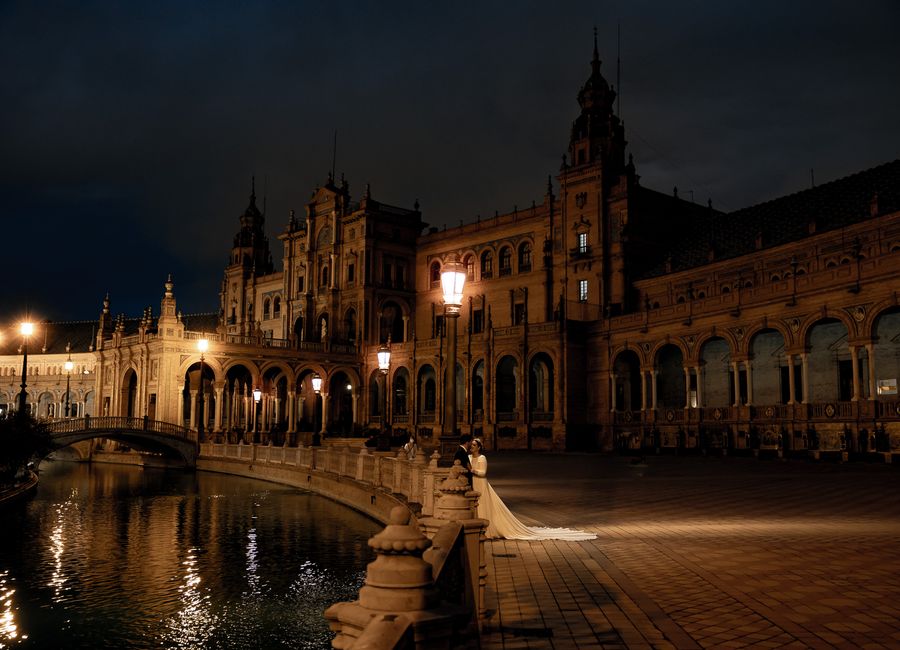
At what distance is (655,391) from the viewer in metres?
45.5

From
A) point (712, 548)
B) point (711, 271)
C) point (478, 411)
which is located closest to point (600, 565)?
point (712, 548)

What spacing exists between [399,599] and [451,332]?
861cm

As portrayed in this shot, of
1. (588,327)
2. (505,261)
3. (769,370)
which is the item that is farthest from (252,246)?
(769,370)

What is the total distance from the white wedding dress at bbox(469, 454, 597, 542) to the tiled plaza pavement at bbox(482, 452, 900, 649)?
0.40 metres

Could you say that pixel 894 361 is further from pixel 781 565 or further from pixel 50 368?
pixel 50 368

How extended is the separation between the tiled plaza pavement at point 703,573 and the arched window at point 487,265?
144ft

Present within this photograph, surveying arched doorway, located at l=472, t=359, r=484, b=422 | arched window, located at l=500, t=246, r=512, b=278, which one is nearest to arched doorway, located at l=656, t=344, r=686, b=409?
arched doorway, located at l=472, t=359, r=484, b=422

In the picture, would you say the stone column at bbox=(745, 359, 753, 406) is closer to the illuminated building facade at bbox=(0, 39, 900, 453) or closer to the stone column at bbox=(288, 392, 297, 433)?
the illuminated building facade at bbox=(0, 39, 900, 453)

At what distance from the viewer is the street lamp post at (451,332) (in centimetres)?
1262

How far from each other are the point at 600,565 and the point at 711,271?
132 feet

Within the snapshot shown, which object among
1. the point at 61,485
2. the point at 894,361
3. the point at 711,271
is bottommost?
the point at 61,485

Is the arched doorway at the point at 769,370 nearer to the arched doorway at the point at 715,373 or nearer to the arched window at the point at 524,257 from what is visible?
the arched doorway at the point at 715,373

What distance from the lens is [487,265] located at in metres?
64.3

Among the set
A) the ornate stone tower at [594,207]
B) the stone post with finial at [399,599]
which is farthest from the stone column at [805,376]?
the stone post with finial at [399,599]
